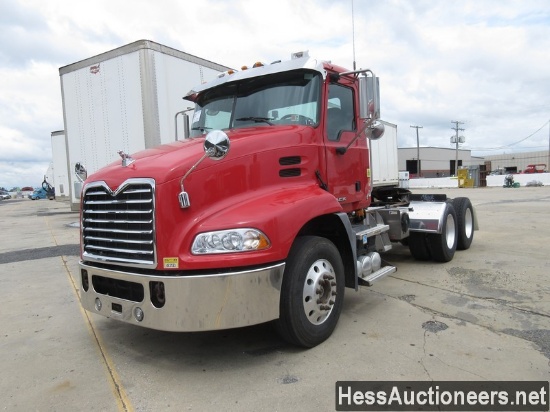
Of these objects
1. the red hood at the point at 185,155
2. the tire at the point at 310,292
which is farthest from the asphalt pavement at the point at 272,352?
the red hood at the point at 185,155

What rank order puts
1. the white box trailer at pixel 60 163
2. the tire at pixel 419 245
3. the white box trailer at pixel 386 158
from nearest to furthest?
1. the tire at pixel 419 245
2. the white box trailer at pixel 386 158
3. the white box trailer at pixel 60 163

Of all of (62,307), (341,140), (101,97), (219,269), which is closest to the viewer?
(219,269)

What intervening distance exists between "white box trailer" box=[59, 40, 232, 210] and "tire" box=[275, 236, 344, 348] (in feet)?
20.1

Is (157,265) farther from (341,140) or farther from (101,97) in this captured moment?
(101,97)

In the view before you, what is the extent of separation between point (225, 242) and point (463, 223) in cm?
612

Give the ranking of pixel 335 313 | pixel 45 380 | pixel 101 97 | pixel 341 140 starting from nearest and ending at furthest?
pixel 45 380 → pixel 335 313 → pixel 341 140 → pixel 101 97

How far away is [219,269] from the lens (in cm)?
302

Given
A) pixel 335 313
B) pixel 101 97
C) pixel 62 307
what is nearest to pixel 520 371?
pixel 335 313

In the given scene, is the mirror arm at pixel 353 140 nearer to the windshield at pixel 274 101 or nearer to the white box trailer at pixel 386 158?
the windshield at pixel 274 101

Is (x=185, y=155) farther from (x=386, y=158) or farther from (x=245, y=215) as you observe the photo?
(x=386, y=158)

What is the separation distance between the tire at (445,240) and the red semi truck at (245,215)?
2309 millimetres

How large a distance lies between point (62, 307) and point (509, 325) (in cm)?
499

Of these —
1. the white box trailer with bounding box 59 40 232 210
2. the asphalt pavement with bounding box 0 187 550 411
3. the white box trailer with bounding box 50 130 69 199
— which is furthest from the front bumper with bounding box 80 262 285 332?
the white box trailer with bounding box 50 130 69 199

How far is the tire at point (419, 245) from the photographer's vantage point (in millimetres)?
6859
